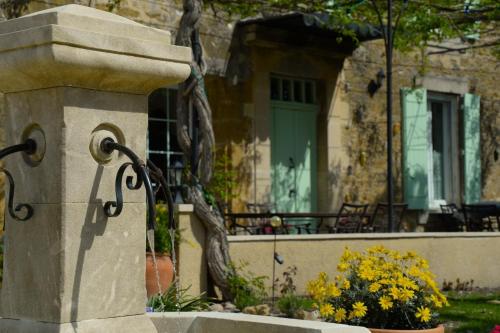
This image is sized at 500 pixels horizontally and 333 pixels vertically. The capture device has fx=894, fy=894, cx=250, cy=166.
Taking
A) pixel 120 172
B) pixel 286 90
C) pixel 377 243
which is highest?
pixel 286 90

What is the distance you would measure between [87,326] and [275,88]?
9.29 meters

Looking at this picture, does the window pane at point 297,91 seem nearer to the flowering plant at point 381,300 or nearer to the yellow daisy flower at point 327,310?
the flowering plant at point 381,300

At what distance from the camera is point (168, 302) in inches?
235

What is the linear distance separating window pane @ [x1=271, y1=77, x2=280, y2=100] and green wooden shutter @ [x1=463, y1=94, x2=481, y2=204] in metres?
3.95

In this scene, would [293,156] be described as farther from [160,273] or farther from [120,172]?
[120,172]

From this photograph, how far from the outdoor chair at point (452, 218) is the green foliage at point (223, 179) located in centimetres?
400

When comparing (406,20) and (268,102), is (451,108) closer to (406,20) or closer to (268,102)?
(406,20)

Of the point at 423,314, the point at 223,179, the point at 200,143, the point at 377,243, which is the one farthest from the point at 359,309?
the point at 223,179

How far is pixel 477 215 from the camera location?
1327 centimetres

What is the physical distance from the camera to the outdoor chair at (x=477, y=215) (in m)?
12.6

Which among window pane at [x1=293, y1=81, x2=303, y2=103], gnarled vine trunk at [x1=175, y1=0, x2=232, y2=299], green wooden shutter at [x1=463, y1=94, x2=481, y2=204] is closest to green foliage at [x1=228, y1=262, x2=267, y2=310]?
gnarled vine trunk at [x1=175, y1=0, x2=232, y2=299]

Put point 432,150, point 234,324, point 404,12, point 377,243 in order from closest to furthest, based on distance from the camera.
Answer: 1. point 234,324
2. point 377,243
3. point 404,12
4. point 432,150

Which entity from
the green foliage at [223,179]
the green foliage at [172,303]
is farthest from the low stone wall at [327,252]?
the green foliage at [223,179]

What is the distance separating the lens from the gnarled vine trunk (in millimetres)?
7957
